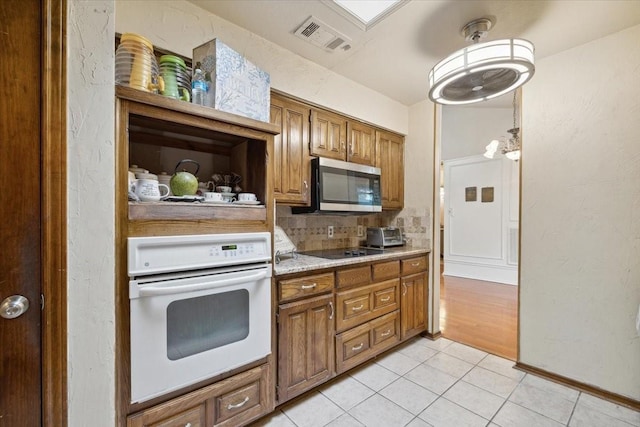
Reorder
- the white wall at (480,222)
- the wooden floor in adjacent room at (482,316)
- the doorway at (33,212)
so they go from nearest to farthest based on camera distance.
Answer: the doorway at (33,212), the wooden floor in adjacent room at (482,316), the white wall at (480,222)

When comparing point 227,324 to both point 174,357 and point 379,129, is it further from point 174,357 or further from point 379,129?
point 379,129

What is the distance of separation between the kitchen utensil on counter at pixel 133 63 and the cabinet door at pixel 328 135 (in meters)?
1.26

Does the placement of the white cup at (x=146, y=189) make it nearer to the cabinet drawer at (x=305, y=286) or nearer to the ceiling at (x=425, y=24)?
the cabinet drawer at (x=305, y=286)

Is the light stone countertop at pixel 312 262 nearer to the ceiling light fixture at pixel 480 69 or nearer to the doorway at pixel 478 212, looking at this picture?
the ceiling light fixture at pixel 480 69

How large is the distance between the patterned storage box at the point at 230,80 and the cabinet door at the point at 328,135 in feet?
2.41

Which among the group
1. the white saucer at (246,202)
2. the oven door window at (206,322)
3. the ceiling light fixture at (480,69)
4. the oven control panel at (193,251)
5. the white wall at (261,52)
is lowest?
the oven door window at (206,322)

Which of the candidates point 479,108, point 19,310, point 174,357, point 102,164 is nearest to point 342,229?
point 174,357

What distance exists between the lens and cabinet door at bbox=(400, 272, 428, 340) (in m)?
2.59

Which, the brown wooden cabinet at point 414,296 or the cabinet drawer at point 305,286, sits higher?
the cabinet drawer at point 305,286

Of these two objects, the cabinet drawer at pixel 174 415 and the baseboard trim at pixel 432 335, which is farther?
the baseboard trim at pixel 432 335

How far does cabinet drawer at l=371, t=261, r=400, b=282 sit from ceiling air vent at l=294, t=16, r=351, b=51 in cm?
172

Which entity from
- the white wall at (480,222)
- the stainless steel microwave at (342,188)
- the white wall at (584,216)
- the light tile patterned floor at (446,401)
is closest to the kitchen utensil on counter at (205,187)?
the stainless steel microwave at (342,188)

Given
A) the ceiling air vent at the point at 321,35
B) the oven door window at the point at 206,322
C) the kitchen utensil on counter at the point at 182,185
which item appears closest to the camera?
A: the oven door window at the point at 206,322

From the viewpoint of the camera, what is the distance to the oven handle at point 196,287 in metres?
1.17
